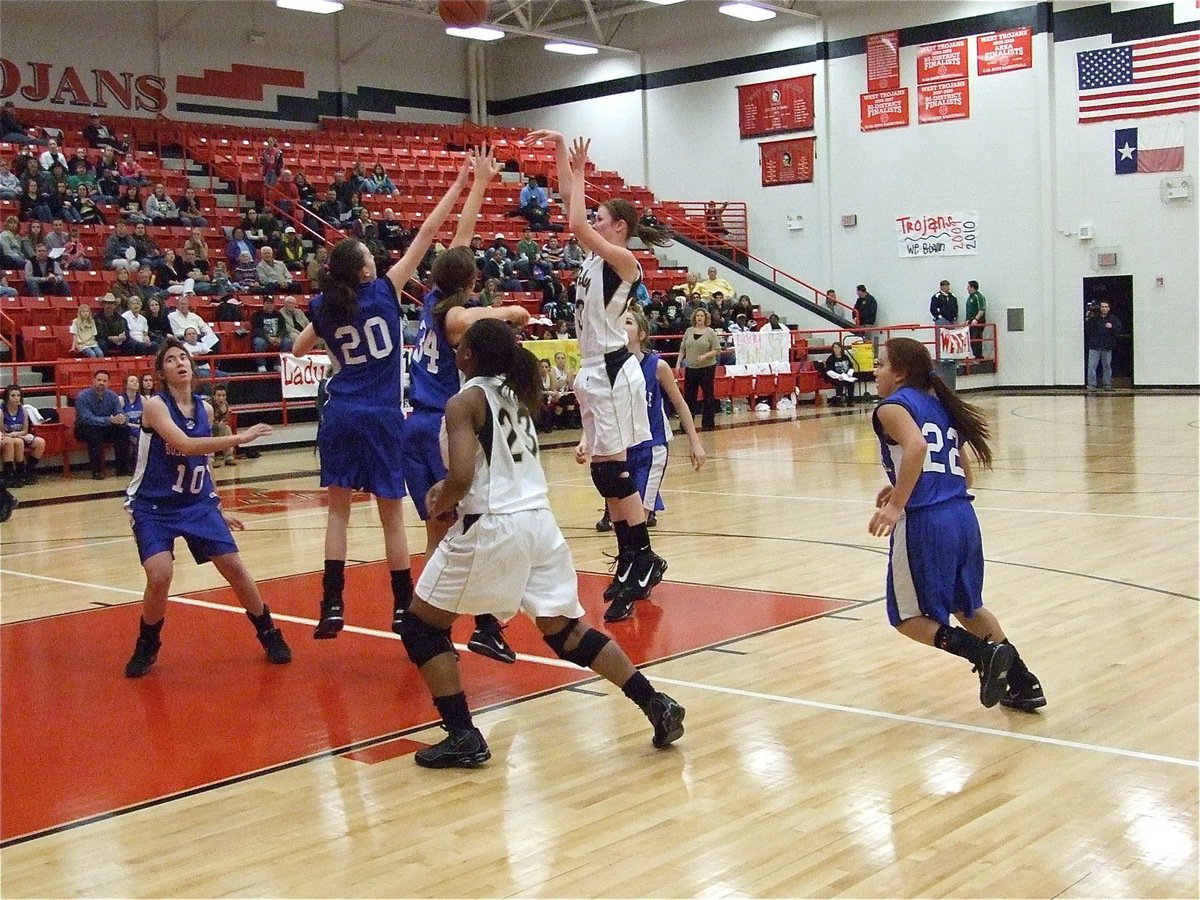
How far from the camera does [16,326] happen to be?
15320mm

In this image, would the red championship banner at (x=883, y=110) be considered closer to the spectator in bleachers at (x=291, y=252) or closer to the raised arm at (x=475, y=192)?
the spectator in bleachers at (x=291, y=252)

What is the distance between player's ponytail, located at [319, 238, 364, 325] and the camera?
5141mm

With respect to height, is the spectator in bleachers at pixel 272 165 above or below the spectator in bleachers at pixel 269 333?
above

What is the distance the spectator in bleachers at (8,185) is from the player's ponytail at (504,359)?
1549cm

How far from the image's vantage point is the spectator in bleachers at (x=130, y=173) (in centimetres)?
1920

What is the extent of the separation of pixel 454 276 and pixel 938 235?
66.0 feet

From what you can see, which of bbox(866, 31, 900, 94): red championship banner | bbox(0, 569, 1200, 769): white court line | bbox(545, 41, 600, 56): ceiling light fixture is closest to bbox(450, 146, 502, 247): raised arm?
bbox(0, 569, 1200, 769): white court line

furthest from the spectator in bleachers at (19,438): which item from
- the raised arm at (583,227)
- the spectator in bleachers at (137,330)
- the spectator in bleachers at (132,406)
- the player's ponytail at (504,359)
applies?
the player's ponytail at (504,359)

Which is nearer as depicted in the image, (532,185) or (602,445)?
(602,445)

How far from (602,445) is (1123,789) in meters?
3.04

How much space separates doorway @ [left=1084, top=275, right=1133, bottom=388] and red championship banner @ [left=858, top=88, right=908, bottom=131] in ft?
14.9

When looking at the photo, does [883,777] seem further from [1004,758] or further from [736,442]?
[736,442]

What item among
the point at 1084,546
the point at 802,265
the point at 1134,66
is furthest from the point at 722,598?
the point at 802,265

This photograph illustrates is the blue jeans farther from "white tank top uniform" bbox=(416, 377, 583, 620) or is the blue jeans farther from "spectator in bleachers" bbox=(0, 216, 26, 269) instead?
"white tank top uniform" bbox=(416, 377, 583, 620)
